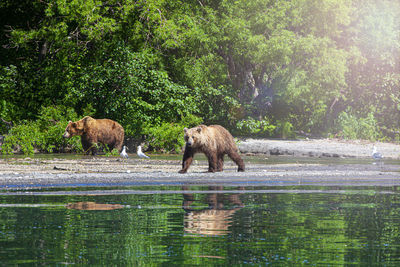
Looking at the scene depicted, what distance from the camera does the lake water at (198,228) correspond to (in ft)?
21.5

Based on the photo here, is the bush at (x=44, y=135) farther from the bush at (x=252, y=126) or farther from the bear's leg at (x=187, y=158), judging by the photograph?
the bear's leg at (x=187, y=158)

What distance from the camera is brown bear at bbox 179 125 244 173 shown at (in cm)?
1788

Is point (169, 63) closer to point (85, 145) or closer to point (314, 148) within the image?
point (85, 145)

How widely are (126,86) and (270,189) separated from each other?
1570cm

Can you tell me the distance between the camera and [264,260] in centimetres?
637

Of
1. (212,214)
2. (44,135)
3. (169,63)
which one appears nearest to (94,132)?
(44,135)

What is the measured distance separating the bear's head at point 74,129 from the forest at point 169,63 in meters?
1.58

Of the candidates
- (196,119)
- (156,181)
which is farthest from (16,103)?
(156,181)

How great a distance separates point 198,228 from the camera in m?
8.45

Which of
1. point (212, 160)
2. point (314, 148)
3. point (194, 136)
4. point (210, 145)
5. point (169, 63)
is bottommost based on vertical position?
point (314, 148)

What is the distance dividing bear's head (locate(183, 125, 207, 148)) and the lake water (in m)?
4.17

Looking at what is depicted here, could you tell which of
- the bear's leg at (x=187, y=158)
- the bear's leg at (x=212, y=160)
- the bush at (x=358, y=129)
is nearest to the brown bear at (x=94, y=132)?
the bear's leg at (x=212, y=160)

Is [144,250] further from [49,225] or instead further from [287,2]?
[287,2]

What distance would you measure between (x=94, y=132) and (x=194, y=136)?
10.2 m
